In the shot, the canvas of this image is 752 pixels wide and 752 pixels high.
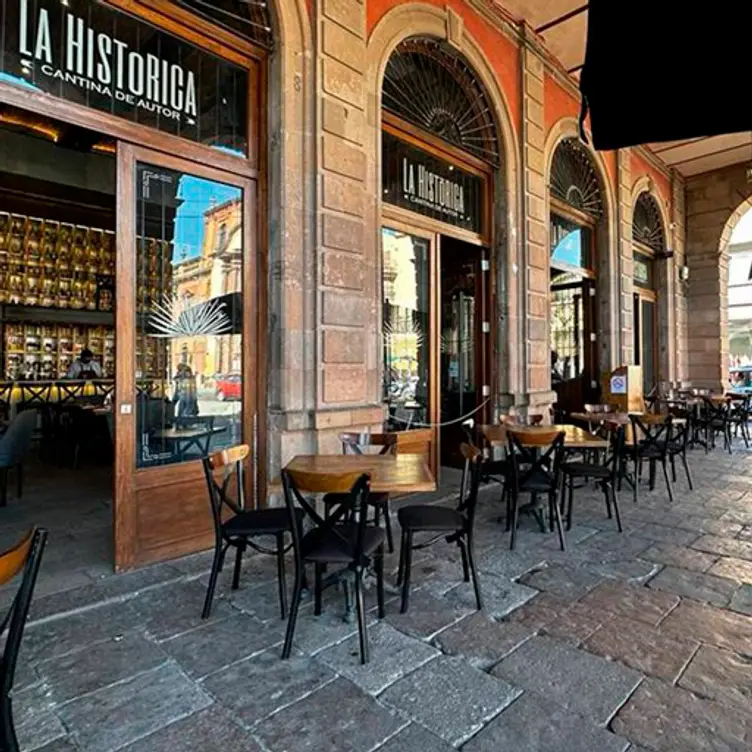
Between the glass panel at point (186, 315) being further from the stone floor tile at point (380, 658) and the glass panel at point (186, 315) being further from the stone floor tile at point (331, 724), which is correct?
the stone floor tile at point (331, 724)

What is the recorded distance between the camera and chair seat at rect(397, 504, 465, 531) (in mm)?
2582

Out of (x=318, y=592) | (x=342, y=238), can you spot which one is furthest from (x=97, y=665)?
(x=342, y=238)

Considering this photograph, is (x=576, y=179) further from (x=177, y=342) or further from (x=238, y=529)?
(x=238, y=529)

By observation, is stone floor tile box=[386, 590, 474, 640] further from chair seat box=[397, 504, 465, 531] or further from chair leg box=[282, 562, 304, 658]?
chair leg box=[282, 562, 304, 658]


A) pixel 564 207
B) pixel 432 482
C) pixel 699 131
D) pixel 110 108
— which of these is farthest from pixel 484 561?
pixel 564 207

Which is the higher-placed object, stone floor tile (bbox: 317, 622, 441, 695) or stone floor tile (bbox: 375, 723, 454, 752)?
stone floor tile (bbox: 317, 622, 441, 695)

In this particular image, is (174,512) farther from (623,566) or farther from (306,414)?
(623,566)

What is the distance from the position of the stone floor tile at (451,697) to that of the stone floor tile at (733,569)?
1.92 metres

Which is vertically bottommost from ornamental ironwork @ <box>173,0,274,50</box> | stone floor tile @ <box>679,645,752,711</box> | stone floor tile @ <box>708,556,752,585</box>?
stone floor tile @ <box>679,645,752,711</box>

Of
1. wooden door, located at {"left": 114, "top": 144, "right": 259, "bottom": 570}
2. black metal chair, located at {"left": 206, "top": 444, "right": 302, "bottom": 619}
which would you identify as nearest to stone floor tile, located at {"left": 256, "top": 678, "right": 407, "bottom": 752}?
black metal chair, located at {"left": 206, "top": 444, "right": 302, "bottom": 619}

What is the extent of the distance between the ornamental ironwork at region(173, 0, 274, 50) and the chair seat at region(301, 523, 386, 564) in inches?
133

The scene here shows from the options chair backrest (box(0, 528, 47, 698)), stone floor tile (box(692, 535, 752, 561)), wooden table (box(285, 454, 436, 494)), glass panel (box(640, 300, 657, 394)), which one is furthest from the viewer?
glass panel (box(640, 300, 657, 394))

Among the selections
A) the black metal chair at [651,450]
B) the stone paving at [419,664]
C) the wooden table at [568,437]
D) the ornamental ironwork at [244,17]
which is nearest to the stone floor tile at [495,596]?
the stone paving at [419,664]

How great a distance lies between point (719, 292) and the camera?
10.3 m
